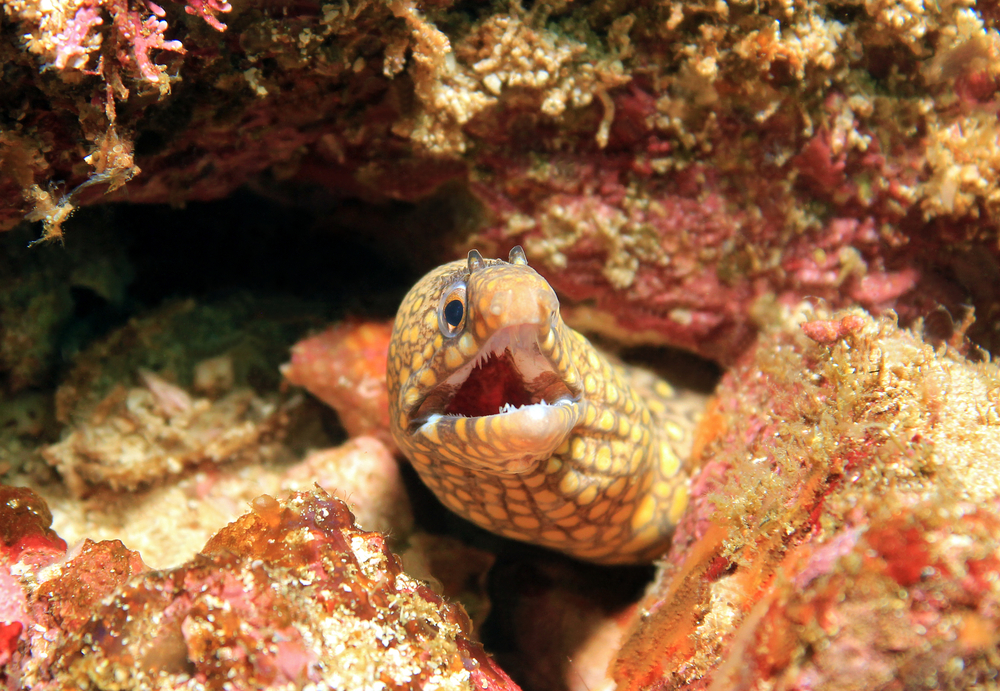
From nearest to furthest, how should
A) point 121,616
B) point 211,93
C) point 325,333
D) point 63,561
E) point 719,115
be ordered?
point 121,616 → point 63,561 → point 211,93 → point 719,115 → point 325,333

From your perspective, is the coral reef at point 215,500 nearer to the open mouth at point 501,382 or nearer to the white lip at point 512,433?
the open mouth at point 501,382

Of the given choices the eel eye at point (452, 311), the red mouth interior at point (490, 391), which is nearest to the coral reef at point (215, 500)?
the red mouth interior at point (490, 391)

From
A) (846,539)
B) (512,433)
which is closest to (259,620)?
(512,433)

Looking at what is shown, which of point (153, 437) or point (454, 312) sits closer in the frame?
point (454, 312)

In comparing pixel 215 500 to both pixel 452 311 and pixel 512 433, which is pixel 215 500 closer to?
pixel 452 311

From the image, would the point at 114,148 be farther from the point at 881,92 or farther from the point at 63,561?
the point at 881,92

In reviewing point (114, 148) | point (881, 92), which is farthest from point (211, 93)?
point (881, 92)

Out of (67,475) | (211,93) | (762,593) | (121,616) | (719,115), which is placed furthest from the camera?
(67,475)

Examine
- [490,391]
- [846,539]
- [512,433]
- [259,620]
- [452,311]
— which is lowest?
[259,620]
